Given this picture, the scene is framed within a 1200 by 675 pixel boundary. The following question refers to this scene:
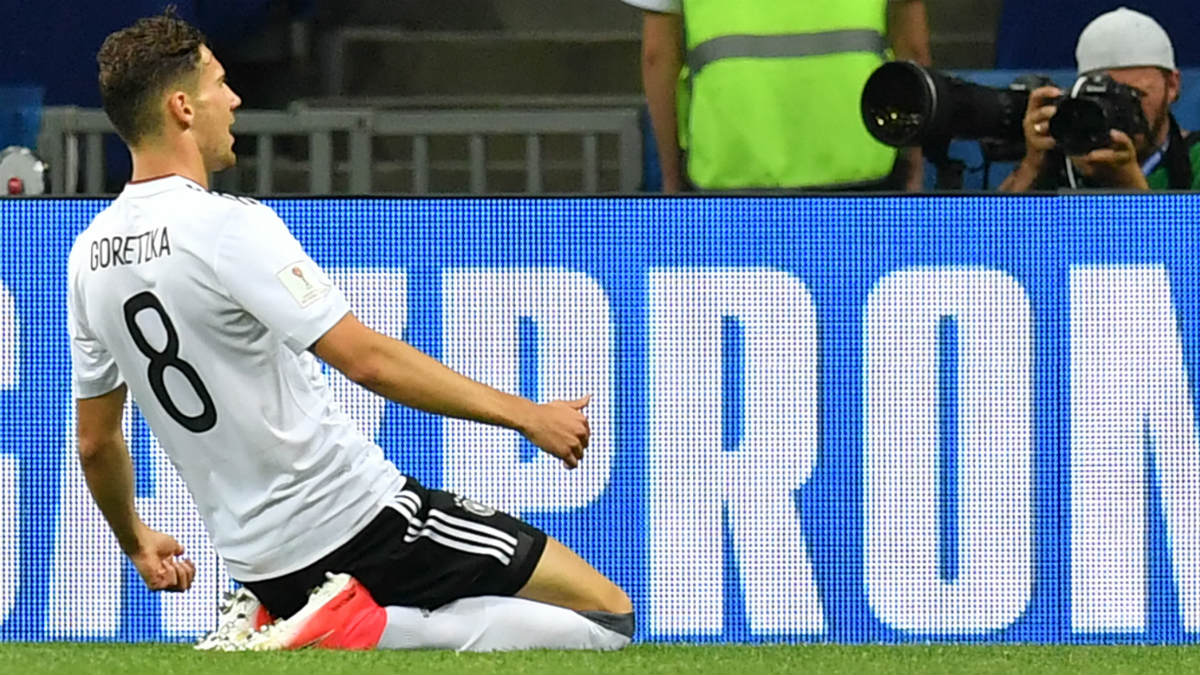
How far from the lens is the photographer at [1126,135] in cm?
581

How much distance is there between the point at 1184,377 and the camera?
5598mm

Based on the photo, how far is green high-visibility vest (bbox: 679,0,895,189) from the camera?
588cm

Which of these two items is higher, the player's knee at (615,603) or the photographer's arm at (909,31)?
the photographer's arm at (909,31)

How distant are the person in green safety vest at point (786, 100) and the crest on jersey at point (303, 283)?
6.09 feet

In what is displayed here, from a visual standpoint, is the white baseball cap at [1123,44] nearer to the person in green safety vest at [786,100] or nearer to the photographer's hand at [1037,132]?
the photographer's hand at [1037,132]

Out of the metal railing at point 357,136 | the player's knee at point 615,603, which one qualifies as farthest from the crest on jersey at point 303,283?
the metal railing at point 357,136

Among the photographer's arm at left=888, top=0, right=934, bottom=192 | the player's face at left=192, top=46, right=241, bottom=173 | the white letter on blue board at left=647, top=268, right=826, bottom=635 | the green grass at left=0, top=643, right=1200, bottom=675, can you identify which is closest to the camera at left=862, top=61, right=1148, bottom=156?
the photographer's arm at left=888, top=0, right=934, bottom=192

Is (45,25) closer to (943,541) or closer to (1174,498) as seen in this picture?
(943,541)

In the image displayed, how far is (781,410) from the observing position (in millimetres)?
5660

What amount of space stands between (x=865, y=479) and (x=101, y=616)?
187 cm

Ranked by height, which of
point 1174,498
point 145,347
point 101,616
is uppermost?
point 145,347

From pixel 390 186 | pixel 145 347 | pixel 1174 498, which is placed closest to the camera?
pixel 145 347

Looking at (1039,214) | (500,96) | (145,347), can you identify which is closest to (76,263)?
(145,347)

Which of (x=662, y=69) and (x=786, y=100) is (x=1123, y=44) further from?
(x=662, y=69)
